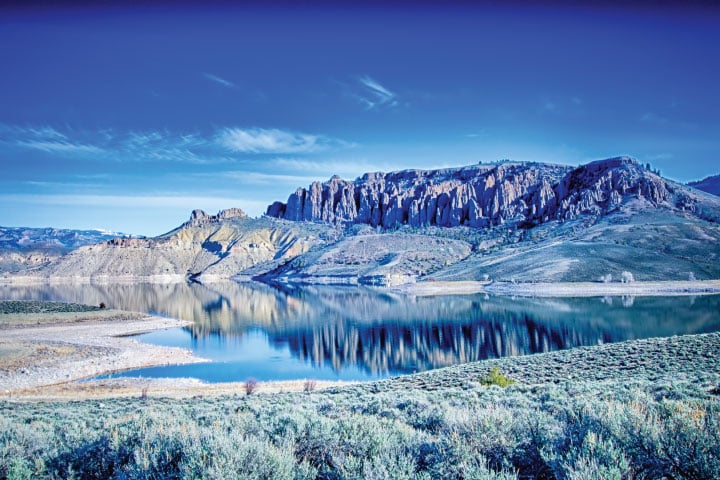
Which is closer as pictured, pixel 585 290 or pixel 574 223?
pixel 585 290

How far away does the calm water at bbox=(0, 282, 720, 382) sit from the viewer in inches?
1249

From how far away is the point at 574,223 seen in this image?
137 m

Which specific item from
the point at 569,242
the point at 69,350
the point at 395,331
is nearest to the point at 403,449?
the point at 69,350

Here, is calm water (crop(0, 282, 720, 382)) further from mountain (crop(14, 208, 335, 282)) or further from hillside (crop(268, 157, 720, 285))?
mountain (crop(14, 208, 335, 282))

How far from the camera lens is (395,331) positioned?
44.9 m

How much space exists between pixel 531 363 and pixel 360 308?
42.2m

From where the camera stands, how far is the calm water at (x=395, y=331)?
31734 millimetres

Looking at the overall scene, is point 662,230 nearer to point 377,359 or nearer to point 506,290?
point 506,290

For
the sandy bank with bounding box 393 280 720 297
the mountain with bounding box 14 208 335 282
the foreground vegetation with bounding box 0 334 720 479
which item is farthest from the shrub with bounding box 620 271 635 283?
the mountain with bounding box 14 208 335 282

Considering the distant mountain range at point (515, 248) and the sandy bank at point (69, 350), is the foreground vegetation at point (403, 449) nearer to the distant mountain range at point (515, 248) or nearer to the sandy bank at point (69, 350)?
the sandy bank at point (69, 350)

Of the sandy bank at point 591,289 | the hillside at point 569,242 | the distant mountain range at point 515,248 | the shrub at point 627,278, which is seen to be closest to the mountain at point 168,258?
the distant mountain range at point 515,248

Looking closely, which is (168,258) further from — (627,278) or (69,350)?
(69,350)

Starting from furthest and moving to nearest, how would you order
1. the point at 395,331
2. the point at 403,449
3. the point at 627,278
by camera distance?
1. the point at 627,278
2. the point at 395,331
3. the point at 403,449

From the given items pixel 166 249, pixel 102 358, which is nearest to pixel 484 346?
pixel 102 358
